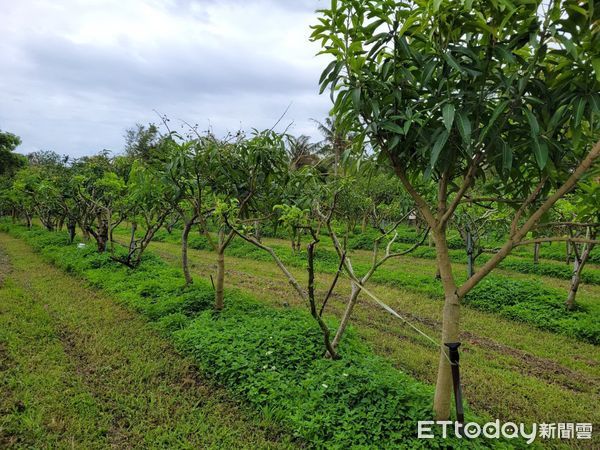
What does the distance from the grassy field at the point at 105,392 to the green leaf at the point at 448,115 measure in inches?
107

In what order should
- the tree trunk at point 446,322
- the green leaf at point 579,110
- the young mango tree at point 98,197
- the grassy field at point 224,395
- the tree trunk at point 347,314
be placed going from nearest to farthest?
Answer: 1. the green leaf at point 579,110
2. the tree trunk at point 446,322
3. the grassy field at point 224,395
4. the tree trunk at point 347,314
5. the young mango tree at point 98,197

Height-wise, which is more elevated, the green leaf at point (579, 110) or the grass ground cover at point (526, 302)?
the green leaf at point (579, 110)

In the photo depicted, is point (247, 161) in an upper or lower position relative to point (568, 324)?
upper

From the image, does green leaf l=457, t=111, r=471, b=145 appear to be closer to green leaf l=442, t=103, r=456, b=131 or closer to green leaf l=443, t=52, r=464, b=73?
green leaf l=442, t=103, r=456, b=131

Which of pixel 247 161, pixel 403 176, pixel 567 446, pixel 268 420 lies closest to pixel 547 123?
pixel 403 176

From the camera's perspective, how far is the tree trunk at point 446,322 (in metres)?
2.66

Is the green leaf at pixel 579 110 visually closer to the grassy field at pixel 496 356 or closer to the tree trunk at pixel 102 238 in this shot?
the grassy field at pixel 496 356

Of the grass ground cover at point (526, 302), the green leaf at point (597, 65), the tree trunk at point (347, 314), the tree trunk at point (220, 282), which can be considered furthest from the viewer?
the grass ground cover at point (526, 302)

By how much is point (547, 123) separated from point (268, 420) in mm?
3187

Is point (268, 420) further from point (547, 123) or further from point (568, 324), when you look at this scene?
point (568, 324)

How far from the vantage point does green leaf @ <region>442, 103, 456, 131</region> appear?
1.91 metres

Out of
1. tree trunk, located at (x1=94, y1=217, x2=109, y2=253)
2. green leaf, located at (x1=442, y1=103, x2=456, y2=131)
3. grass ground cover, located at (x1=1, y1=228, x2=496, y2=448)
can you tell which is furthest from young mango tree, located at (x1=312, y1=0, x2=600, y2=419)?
tree trunk, located at (x1=94, y1=217, x2=109, y2=253)

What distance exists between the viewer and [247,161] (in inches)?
199

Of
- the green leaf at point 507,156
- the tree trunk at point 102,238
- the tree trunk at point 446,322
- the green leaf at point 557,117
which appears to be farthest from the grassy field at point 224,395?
the green leaf at point 557,117
